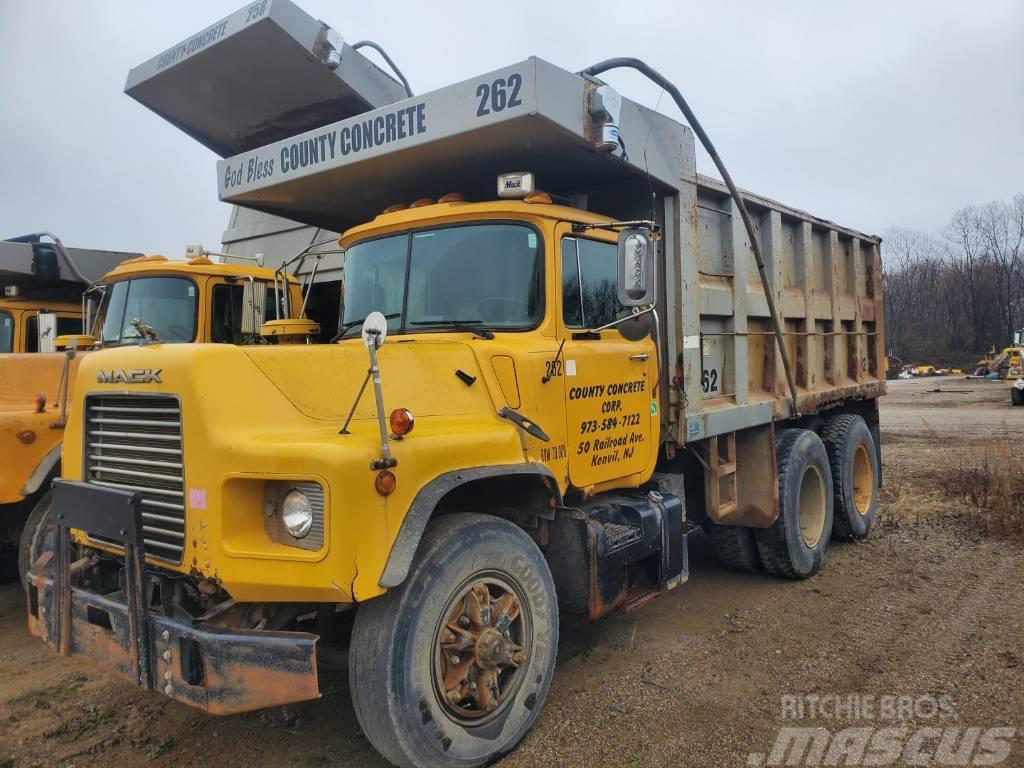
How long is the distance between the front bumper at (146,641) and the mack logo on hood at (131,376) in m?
0.44

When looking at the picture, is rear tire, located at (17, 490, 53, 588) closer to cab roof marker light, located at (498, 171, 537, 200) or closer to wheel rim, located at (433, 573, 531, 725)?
wheel rim, located at (433, 573, 531, 725)

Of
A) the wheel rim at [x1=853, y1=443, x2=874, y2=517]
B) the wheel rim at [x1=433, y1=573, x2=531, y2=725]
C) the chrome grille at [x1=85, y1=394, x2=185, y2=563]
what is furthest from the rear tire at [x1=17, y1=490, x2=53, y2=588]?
the wheel rim at [x1=853, y1=443, x2=874, y2=517]

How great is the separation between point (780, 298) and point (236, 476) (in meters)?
4.87

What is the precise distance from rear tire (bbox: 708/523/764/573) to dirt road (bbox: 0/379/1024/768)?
119 millimetres

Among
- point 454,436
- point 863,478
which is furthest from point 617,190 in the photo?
point 863,478

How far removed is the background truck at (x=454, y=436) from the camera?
2.78 meters

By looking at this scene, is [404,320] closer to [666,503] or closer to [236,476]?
[236,476]

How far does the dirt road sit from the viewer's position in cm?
346

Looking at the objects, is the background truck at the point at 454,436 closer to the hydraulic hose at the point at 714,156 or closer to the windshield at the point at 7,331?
the hydraulic hose at the point at 714,156

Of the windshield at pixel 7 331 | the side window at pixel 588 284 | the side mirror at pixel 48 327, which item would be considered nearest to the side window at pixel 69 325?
the windshield at pixel 7 331

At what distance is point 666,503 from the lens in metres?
4.55

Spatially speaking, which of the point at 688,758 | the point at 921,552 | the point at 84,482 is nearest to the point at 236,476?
the point at 84,482

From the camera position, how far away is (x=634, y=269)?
3814mm

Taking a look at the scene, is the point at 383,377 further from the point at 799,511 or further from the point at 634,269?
the point at 799,511
